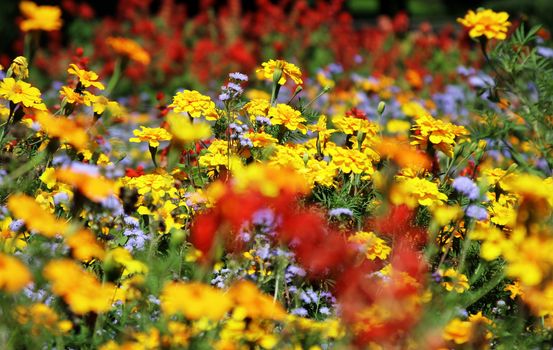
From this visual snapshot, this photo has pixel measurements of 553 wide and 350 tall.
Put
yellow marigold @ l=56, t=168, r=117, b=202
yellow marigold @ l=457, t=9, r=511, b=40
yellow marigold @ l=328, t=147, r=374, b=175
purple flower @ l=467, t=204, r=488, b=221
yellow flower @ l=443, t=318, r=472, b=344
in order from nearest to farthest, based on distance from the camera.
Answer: yellow marigold @ l=56, t=168, r=117, b=202, yellow flower @ l=443, t=318, r=472, b=344, purple flower @ l=467, t=204, r=488, b=221, yellow marigold @ l=328, t=147, r=374, b=175, yellow marigold @ l=457, t=9, r=511, b=40

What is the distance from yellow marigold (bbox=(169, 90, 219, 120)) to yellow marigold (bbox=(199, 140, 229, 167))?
0.10 meters

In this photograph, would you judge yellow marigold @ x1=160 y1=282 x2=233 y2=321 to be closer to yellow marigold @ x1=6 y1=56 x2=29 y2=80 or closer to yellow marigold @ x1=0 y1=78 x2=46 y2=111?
yellow marigold @ x1=0 y1=78 x2=46 y2=111

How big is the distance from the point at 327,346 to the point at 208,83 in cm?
619

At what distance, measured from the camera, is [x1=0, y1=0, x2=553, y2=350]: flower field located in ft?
5.65

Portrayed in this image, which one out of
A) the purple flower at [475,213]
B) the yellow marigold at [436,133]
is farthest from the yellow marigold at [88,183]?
the yellow marigold at [436,133]

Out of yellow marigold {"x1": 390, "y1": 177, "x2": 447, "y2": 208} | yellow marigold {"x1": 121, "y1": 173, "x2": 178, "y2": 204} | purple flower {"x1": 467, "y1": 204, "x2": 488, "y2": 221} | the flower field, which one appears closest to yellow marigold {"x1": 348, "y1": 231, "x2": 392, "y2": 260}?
the flower field

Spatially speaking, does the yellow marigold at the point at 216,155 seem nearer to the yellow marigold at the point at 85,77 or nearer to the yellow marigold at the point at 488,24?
the yellow marigold at the point at 85,77

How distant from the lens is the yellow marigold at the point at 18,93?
2.48m

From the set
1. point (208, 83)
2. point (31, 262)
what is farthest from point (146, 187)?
point (208, 83)

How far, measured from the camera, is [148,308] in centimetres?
200

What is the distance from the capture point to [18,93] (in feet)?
8.27

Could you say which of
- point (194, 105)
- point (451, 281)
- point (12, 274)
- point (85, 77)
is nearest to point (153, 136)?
point (194, 105)

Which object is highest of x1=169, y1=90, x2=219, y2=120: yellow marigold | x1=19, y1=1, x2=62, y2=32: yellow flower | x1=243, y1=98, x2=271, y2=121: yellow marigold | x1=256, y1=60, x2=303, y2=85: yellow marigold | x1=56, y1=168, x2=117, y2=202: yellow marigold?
x1=19, y1=1, x2=62, y2=32: yellow flower

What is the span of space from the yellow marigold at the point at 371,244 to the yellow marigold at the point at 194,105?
676 millimetres
